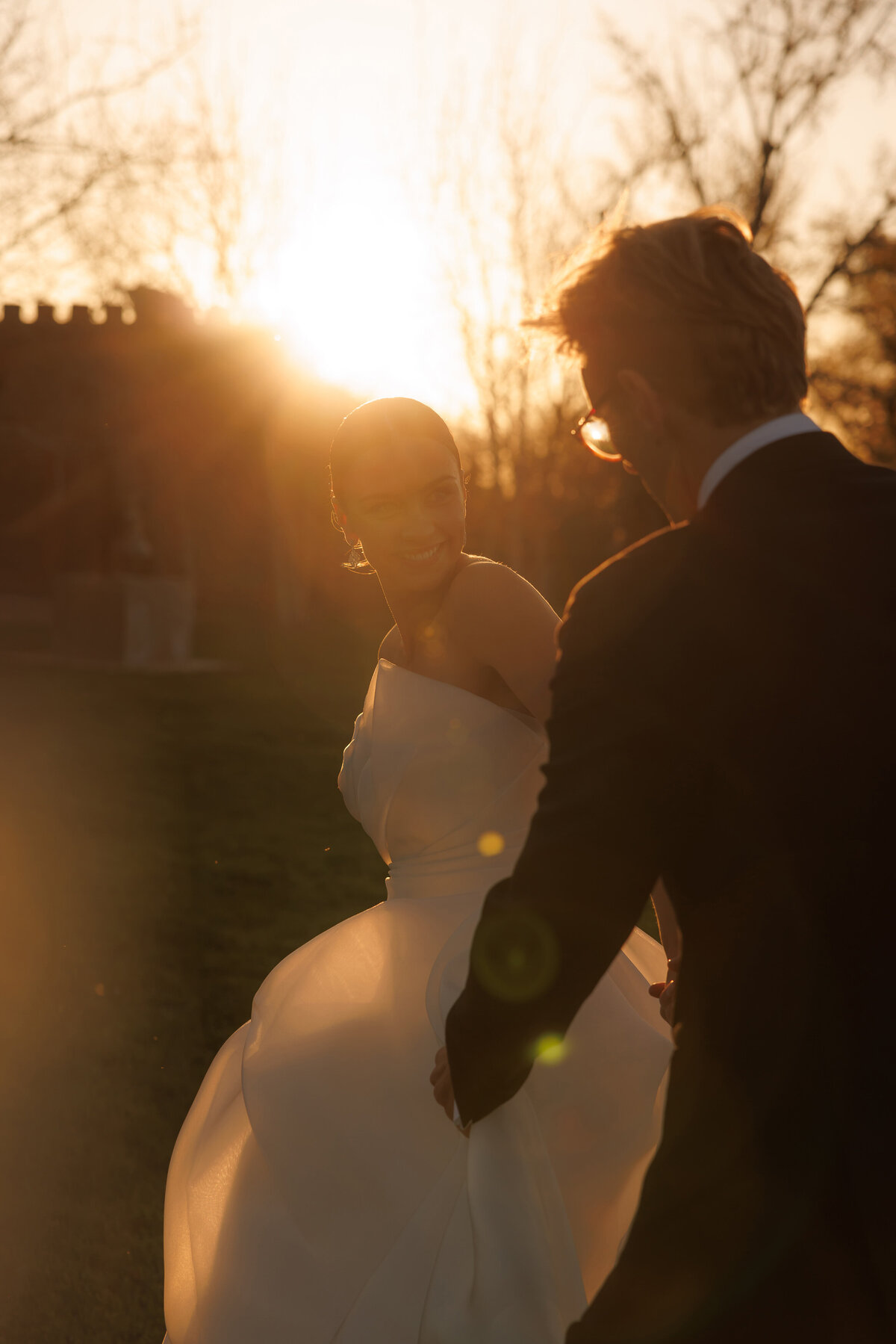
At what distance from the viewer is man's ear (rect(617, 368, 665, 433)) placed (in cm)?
160

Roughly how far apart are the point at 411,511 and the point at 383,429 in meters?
0.23

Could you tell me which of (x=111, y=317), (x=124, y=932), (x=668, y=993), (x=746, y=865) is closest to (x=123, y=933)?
(x=124, y=932)

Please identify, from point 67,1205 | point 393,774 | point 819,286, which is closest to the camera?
point 393,774

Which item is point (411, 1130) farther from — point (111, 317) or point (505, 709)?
point (111, 317)

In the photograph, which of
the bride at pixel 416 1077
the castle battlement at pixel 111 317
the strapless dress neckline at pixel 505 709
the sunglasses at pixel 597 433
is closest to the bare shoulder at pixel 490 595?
the bride at pixel 416 1077

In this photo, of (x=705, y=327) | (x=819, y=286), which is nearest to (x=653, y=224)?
(x=705, y=327)

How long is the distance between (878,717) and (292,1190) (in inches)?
70.5

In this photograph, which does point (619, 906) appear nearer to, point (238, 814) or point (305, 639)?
point (238, 814)

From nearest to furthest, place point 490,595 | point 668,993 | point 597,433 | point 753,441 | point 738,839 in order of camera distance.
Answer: point 738,839 → point 753,441 → point 597,433 → point 668,993 → point 490,595

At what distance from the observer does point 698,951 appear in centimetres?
151

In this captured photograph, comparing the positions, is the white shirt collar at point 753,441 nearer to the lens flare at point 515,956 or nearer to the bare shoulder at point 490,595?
the lens flare at point 515,956

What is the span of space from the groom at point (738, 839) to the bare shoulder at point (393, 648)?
5.42ft

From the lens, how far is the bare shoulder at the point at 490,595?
2.75m

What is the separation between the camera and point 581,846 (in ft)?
4.85
